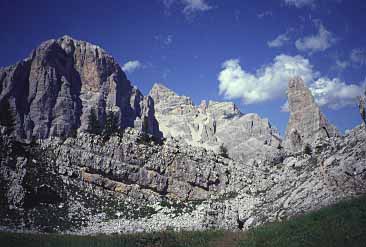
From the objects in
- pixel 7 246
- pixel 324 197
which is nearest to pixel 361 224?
pixel 324 197

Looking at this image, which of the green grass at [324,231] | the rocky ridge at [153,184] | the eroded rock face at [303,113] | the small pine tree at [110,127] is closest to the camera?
the green grass at [324,231]

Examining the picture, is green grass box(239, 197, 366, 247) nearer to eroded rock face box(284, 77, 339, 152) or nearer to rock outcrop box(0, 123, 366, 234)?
rock outcrop box(0, 123, 366, 234)

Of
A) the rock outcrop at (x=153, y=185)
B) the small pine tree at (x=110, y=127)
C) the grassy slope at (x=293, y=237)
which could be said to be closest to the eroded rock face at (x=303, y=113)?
the rock outcrop at (x=153, y=185)

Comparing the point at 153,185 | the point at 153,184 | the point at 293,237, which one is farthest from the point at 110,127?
the point at 293,237

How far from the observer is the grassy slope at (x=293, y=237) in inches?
812

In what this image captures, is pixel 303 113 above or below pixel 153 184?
above

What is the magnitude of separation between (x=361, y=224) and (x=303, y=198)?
19.8 meters

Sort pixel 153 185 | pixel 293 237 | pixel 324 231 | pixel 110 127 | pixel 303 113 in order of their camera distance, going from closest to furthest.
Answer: pixel 324 231 < pixel 293 237 < pixel 153 185 < pixel 110 127 < pixel 303 113

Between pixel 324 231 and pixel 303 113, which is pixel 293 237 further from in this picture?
pixel 303 113

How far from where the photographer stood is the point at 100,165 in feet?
234

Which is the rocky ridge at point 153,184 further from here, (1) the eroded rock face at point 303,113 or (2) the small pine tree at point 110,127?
(1) the eroded rock face at point 303,113

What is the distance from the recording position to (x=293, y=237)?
75.5ft

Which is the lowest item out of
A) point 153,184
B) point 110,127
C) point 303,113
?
point 153,184

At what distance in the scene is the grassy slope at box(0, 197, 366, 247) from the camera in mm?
20612
